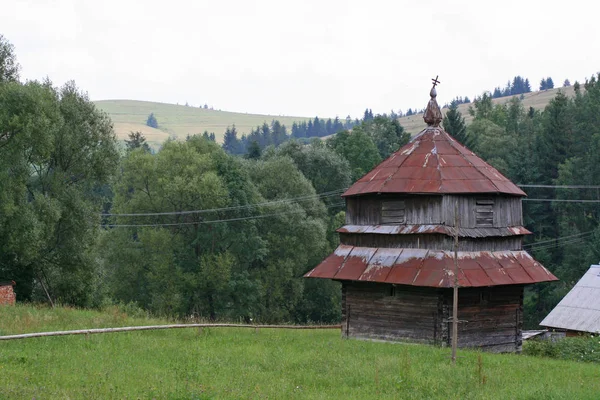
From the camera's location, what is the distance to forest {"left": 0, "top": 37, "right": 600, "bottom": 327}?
125 ft

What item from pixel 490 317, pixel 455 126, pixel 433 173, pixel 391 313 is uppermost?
pixel 455 126

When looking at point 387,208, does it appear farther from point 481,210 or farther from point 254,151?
point 254,151

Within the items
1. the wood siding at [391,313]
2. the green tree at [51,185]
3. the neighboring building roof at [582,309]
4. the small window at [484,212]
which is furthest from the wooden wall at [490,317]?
the green tree at [51,185]

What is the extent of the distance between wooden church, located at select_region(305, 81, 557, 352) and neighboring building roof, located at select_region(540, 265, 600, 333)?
13713 millimetres

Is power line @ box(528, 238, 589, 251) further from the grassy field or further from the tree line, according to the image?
the grassy field

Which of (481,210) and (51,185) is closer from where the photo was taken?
(481,210)

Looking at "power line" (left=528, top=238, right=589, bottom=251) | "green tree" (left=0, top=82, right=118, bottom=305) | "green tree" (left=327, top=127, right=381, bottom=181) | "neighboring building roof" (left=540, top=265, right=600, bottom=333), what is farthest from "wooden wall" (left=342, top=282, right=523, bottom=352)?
"green tree" (left=327, top=127, right=381, bottom=181)

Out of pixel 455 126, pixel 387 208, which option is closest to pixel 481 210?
pixel 387 208

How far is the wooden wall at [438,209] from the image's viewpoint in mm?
25891

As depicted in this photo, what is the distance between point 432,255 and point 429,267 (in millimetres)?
755

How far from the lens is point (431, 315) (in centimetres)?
2544

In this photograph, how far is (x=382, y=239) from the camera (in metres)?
27.1

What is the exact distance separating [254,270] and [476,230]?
3360 centimetres

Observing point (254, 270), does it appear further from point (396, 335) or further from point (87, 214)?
point (396, 335)
